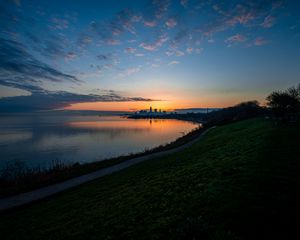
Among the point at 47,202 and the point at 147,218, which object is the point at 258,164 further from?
the point at 47,202

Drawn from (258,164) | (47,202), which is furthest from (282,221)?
(47,202)

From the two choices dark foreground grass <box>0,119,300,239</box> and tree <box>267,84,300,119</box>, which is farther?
tree <box>267,84,300,119</box>

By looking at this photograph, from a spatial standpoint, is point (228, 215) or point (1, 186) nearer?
point (228, 215)

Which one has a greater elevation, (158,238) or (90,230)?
(158,238)

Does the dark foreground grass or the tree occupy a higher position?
the tree

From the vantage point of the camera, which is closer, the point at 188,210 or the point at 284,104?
the point at 188,210

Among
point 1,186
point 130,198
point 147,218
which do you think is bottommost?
point 1,186

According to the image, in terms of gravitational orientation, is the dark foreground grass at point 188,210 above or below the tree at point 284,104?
below

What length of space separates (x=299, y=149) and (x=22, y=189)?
21.3 meters

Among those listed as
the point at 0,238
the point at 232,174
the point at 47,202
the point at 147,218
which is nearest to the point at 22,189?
the point at 47,202

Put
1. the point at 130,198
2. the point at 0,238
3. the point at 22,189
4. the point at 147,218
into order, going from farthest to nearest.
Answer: the point at 22,189 < the point at 130,198 < the point at 0,238 < the point at 147,218

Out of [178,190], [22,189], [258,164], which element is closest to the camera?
[178,190]

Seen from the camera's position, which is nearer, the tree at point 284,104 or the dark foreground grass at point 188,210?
the dark foreground grass at point 188,210

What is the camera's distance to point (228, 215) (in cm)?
505
